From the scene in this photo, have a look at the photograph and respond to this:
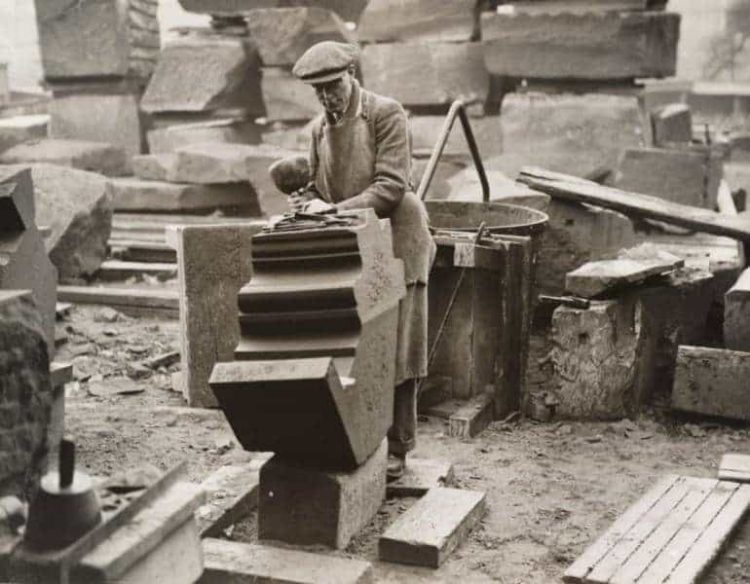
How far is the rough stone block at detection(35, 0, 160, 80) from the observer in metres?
11.1

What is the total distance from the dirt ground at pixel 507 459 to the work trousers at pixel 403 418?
29 centimetres

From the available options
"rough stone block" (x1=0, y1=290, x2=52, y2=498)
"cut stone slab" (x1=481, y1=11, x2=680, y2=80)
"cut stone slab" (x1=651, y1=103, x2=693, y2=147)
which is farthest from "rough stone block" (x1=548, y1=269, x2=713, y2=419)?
"cut stone slab" (x1=651, y1=103, x2=693, y2=147)

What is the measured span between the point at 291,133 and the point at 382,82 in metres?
1.21

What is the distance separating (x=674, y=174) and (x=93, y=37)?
6399 millimetres

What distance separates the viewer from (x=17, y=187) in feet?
15.8

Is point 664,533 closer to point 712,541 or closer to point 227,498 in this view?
point 712,541

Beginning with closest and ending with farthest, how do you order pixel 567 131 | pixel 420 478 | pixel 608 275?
1. pixel 420 478
2. pixel 608 275
3. pixel 567 131

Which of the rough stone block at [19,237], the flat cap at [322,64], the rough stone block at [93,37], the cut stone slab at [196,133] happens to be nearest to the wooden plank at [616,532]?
the flat cap at [322,64]

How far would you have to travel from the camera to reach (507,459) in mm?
5184

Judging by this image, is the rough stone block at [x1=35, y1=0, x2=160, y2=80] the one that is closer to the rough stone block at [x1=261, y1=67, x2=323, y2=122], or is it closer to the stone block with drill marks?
the rough stone block at [x1=261, y1=67, x2=323, y2=122]

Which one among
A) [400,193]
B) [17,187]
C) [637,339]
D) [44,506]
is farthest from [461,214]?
[44,506]

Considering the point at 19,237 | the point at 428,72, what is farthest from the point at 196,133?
the point at 19,237

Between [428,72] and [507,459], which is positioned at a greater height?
[428,72]

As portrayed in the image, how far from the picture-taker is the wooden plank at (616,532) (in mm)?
3721
